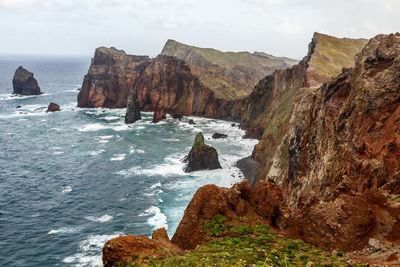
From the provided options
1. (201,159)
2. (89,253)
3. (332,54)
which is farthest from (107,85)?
(89,253)

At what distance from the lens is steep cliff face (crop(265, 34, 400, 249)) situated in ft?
59.1

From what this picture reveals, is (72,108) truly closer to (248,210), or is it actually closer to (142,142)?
(142,142)

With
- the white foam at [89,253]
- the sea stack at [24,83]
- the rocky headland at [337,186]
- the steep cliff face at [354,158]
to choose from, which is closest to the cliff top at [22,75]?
the sea stack at [24,83]

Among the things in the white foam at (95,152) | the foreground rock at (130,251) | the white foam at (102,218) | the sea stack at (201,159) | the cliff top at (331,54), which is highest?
the cliff top at (331,54)

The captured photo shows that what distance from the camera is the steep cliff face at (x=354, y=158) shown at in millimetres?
18000

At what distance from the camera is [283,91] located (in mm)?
98250

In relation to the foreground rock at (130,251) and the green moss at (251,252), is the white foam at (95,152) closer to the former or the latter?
the green moss at (251,252)

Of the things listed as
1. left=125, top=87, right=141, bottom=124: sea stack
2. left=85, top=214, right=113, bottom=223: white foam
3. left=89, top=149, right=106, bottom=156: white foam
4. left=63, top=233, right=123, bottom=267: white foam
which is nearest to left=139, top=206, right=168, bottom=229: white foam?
left=85, top=214, right=113, bottom=223: white foam

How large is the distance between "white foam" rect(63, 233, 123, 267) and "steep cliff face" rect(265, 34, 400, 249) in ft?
84.7

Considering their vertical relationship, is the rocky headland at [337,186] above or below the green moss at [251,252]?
above

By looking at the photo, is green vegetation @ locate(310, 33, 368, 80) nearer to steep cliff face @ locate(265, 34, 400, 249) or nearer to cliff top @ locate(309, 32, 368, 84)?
cliff top @ locate(309, 32, 368, 84)

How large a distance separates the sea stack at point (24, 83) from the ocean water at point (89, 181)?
69886mm

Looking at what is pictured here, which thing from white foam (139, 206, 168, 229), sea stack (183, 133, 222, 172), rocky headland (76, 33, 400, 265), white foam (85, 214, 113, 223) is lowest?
white foam (85, 214, 113, 223)

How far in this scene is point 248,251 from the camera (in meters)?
18.5
